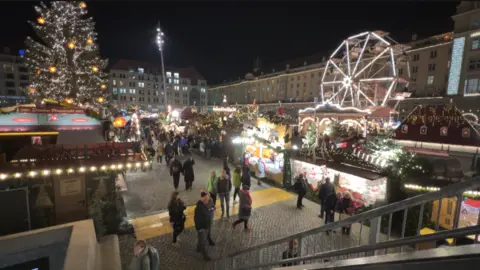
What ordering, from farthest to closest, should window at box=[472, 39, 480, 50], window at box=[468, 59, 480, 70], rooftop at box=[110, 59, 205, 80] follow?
rooftop at box=[110, 59, 205, 80], window at box=[472, 39, 480, 50], window at box=[468, 59, 480, 70]

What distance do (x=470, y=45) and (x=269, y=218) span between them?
38.1m

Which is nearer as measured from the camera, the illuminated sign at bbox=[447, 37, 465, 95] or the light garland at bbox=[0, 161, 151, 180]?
the light garland at bbox=[0, 161, 151, 180]

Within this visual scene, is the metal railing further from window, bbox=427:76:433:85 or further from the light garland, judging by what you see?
window, bbox=427:76:433:85

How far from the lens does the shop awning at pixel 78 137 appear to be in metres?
9.16

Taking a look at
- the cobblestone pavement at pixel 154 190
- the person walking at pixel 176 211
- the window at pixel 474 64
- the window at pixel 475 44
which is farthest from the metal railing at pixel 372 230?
the window at pixel 475 44

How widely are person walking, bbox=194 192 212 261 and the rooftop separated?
8392cm

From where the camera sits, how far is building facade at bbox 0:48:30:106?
62397 millimetres

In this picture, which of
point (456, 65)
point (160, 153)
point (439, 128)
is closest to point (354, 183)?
point (439, 128)

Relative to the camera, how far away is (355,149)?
10805 mm

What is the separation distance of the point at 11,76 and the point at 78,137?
77775mm

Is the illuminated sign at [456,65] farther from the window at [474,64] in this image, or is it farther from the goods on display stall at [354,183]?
the goods on display stall at [354,183]

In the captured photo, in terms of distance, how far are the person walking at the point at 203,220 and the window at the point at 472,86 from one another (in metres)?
38.5

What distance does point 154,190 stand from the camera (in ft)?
36.6

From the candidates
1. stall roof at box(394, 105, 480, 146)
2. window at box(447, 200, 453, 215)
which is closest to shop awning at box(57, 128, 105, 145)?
window at box(447, 200, 453, 215)
